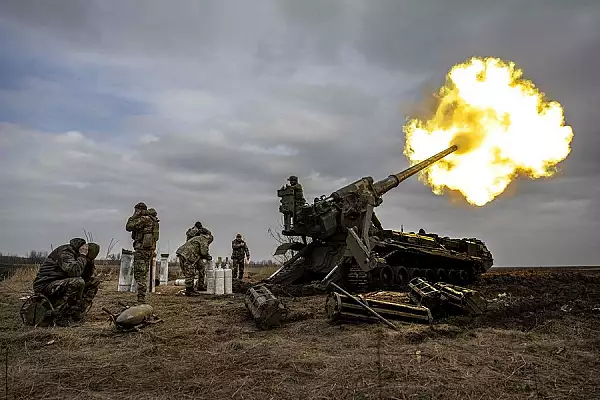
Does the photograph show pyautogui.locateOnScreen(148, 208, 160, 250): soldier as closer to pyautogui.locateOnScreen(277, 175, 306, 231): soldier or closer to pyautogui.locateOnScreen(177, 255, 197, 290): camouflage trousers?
pyautogui.locateOnScreen(177, 255, 197, 290): camouflage trousers

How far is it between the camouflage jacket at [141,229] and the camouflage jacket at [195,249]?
2.67 meters

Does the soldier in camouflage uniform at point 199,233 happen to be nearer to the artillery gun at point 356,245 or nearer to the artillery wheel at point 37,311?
the artillery gun at point 356,245

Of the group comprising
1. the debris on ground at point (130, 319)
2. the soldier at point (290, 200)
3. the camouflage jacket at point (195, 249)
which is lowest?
the debris on ground at point (130, 319)

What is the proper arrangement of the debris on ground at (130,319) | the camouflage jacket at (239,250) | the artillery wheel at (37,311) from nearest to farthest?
the debris on ground at (130,319) → the artillery wheel at (37,311) → the camouflage jacket at (239,250)

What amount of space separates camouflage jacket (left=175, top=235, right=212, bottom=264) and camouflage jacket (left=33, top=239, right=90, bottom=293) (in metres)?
6.07

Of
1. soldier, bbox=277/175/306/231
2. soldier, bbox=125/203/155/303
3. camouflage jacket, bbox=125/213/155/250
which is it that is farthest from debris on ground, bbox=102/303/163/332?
soldier, bbox=277/175/306/231

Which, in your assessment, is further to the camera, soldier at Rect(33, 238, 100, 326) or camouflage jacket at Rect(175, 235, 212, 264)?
camouflage jacket at Rect(175, 235, 212, 264)

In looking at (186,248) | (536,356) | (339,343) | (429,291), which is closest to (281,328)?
(339,343)

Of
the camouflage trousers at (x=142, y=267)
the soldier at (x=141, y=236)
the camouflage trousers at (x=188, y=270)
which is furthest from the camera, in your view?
the camouflage trousers at (x=188, y=270)

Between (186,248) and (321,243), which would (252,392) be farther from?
(321,243)

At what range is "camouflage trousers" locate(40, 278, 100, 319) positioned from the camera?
9.52m

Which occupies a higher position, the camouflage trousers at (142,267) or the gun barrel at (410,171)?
the gun barrel at (410,171)

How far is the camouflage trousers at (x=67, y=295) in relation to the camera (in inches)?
375

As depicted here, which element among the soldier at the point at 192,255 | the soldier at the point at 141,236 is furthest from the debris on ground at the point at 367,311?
the soldier at the point at 192,255
